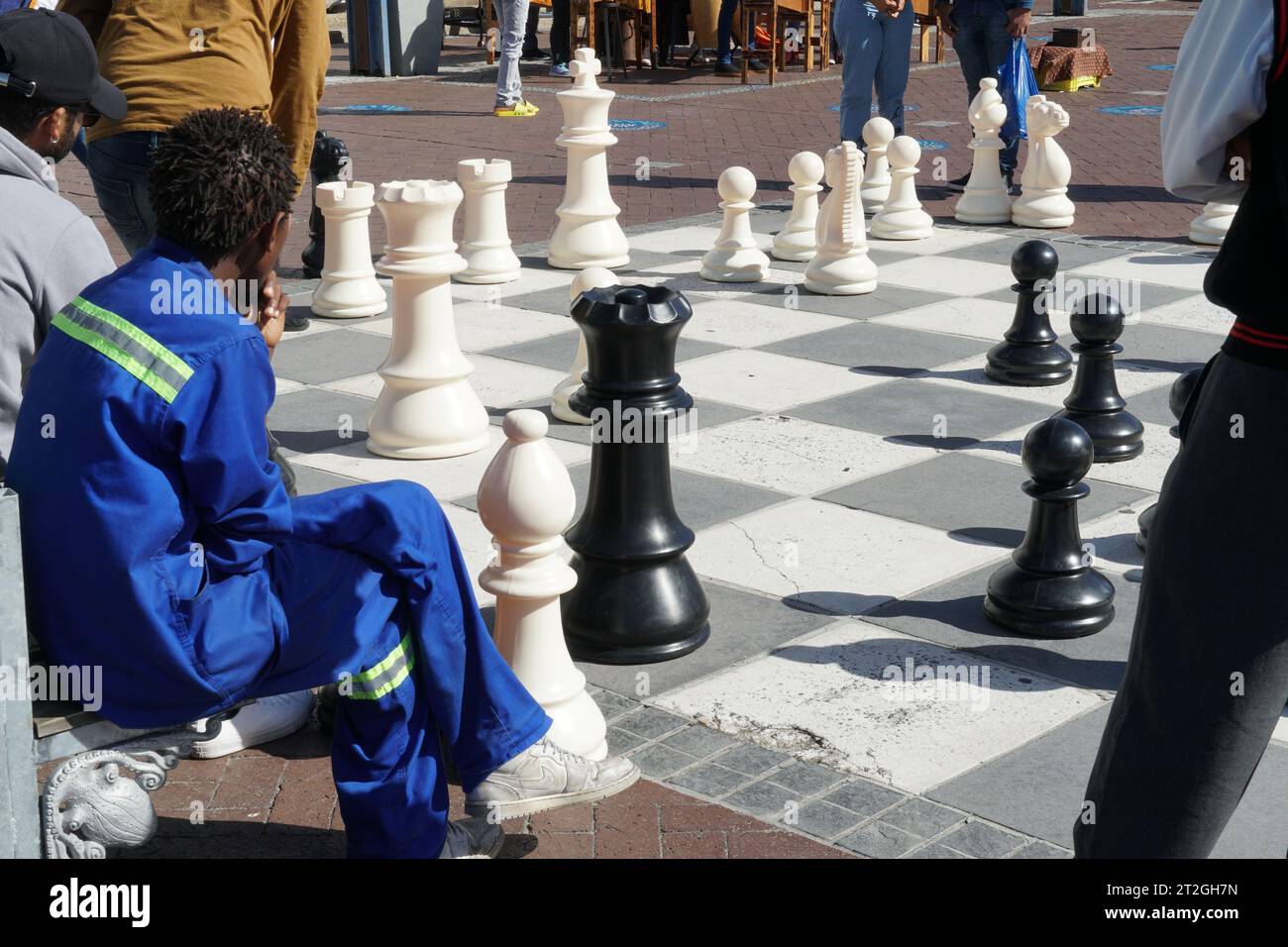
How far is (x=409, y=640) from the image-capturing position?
2.51 meters

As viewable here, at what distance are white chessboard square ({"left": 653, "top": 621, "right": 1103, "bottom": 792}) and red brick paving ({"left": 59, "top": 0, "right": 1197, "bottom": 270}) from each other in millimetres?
4608

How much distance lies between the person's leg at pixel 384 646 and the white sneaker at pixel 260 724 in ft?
1.89

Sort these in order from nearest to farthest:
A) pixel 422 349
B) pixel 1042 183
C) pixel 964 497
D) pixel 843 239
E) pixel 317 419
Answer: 1. pixel 964 497
2. pixel 422 349
3. pixel 317 419
4. pixel 843 239
5. pixel 1042 183

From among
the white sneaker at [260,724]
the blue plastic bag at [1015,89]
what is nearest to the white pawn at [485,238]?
the blue plastic bag at [1015,89]

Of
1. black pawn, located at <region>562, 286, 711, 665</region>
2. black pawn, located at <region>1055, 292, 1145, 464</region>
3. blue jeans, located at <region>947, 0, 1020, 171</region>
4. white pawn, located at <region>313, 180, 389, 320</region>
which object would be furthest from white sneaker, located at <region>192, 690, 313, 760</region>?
blue jeans, located at <region>947, 0, 1020, 171</region>

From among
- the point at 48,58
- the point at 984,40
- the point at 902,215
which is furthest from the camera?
the point at 984,40

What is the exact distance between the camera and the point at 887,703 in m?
3.23

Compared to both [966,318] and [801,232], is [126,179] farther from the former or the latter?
[801,232]

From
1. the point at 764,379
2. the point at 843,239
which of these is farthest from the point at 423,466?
the point at 843,239

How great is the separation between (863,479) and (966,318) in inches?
81.1

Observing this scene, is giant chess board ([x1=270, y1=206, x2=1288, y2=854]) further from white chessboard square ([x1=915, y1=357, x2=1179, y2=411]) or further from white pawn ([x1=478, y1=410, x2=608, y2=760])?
white pawn ([x1=478, y1=410, x2=608, y2=760])

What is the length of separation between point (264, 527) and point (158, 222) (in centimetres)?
53

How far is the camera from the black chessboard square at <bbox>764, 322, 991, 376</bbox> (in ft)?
18.9
